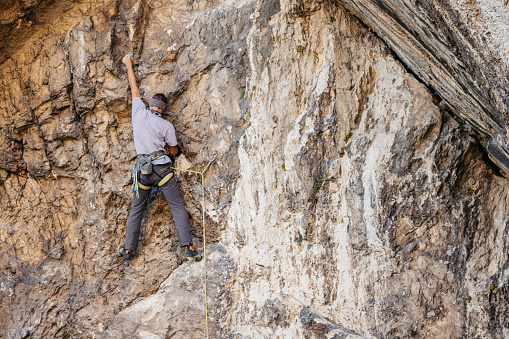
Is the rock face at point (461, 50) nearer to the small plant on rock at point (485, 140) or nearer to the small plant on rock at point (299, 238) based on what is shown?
the small plant on rock at point (485, 140)

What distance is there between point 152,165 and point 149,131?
0.47m

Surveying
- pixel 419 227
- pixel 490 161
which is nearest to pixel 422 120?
pixel 490 161

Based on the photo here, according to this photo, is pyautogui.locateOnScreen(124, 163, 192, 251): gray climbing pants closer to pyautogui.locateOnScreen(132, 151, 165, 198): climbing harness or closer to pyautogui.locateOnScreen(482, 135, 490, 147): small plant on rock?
pyautogui.locateOnScreen(132, 151, 165, 198): climbing harness

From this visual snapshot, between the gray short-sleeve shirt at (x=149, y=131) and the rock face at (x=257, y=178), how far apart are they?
0.35m

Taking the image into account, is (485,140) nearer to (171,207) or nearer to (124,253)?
(171,207)

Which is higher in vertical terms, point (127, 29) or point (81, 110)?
point (127, 29)

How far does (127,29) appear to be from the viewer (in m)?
6.63

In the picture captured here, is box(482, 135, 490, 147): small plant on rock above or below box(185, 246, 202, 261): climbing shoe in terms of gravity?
above

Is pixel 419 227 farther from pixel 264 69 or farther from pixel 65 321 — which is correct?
pixel 65 321

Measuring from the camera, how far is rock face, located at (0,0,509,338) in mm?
5316

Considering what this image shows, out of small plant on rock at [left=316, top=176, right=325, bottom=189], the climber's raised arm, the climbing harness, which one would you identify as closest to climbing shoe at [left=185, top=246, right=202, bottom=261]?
the climbing harness

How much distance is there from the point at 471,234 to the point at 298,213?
2122 millimetres

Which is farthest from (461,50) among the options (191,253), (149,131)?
(191,253)

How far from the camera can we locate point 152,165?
6191mm
